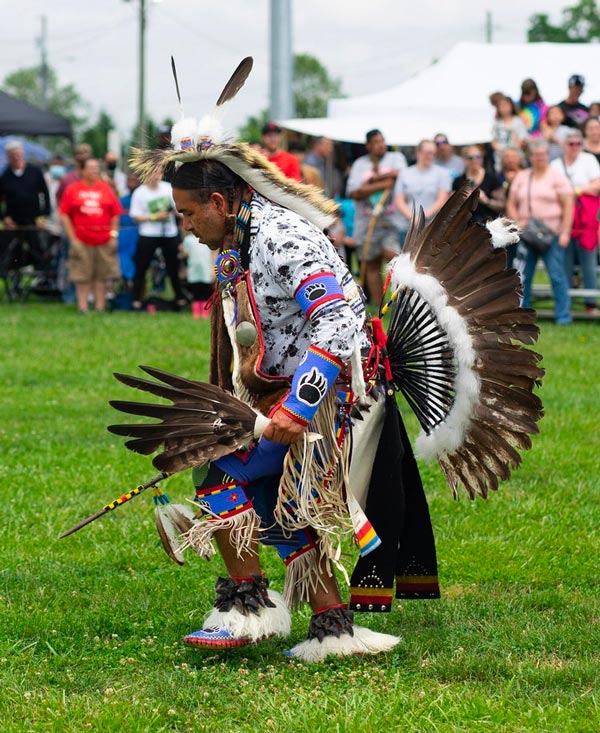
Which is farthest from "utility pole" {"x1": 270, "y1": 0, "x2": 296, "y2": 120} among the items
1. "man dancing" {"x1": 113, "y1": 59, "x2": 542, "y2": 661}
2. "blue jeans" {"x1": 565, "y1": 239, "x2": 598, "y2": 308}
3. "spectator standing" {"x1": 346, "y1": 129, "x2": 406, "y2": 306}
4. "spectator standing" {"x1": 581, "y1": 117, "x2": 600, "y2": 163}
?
"man dancing" {"x1": 113, "y1": 59, "x2": 542, "y2": 661}

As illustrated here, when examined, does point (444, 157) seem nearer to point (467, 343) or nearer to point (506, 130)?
point (506, 130)

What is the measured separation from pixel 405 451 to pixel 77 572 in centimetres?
155

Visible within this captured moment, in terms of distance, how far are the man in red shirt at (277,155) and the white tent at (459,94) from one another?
419 cm

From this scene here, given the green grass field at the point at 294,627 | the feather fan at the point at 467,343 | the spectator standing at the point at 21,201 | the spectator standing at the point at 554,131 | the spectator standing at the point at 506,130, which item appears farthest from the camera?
the spectator standing at the point at 21,201

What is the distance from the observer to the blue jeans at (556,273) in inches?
508

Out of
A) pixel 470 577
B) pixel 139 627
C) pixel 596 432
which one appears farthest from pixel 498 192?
pixel 139 627

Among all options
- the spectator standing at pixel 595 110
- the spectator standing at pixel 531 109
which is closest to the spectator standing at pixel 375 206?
the spectator standing at pixel 531 109

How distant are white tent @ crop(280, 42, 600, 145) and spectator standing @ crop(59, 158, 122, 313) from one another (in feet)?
15.7

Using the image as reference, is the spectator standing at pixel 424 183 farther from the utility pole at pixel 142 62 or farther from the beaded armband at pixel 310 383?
the utility pole at pixel 142 62

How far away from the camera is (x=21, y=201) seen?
15992mm

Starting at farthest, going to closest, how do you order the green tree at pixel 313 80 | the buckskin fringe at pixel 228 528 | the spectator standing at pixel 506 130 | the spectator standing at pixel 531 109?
the green tree at pixel 313 80 < the spectator standing at pixel 531 109 < the spectator standing at pixel 506 130 < the buckskin fringe at pixel 228 528

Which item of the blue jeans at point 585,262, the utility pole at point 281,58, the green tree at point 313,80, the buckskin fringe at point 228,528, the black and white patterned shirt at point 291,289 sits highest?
the green tree at point 313,80

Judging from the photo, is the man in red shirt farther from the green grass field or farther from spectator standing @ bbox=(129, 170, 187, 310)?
the green grass field

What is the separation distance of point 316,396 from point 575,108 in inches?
467
